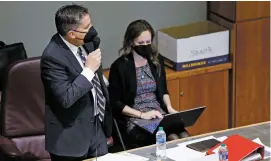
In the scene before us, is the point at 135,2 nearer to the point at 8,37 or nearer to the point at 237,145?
the point at 8,37

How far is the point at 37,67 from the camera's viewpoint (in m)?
3.75

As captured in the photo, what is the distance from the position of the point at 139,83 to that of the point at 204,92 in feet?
2.98

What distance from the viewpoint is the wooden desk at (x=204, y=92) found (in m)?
4.69

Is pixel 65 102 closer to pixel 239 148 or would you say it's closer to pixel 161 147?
pixel 161 147

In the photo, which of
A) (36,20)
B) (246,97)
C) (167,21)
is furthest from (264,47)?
(36,20)

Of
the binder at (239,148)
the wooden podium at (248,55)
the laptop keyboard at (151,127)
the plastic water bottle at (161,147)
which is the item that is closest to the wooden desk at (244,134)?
the plastic water bottle at (161,147)

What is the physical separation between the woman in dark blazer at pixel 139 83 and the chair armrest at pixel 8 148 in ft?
2.31

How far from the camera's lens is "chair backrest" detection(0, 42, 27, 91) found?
12.9 ft

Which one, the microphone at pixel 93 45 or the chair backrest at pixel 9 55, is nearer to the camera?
the microphone at pixel 93 45

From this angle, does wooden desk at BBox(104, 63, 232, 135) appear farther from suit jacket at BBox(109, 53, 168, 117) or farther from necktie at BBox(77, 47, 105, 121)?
necktie at BBox(77, 47, 105, 121)

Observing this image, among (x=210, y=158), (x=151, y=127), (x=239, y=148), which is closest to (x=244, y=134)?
(x=239, y=148)

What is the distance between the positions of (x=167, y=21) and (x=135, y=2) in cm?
32

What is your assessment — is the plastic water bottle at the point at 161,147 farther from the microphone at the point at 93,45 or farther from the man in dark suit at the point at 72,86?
the microphone at the point at 93,45

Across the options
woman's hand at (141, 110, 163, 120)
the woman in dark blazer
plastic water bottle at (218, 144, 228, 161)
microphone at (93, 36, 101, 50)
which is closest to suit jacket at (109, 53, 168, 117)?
the woman in dark blazer
